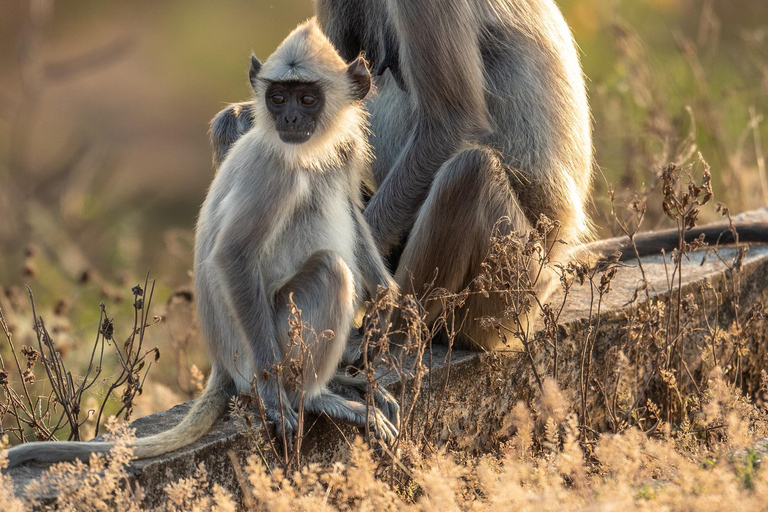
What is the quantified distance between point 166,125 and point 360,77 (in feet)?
38.0

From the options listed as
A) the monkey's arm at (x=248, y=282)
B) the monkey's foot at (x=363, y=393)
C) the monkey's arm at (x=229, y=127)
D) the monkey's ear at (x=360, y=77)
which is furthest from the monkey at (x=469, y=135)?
the monkey's arm at (x=248, y=282)

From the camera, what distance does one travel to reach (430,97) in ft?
11.6

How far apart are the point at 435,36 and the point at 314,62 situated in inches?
27.0

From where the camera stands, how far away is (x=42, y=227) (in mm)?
6719

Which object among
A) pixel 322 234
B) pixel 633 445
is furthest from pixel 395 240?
pixel 633 445

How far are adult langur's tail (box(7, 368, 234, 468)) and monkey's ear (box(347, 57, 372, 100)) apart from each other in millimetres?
1066

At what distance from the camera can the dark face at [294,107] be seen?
2.99 meters

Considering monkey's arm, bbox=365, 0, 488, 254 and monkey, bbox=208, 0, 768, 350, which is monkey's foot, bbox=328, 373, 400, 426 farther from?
monkey's arm, bbox=365, 0, 488, 254

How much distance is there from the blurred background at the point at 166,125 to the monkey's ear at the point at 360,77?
68 cm

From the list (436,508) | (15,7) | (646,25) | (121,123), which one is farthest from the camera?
(121,123)

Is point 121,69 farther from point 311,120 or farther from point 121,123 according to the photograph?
point 311,120

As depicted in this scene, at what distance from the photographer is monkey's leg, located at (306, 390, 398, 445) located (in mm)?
2910

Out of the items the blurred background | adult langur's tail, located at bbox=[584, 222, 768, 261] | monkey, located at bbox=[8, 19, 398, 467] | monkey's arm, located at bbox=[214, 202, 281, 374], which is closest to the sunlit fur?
monkey, located at bbox=[8, 19, 398, 467]

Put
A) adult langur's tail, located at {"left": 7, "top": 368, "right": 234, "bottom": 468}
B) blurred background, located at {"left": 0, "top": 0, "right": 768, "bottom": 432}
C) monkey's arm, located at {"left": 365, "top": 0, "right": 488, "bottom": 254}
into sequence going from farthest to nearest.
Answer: blurred background, located at {"left": 0, "top": 0, "right": 768, "bottom": 432} < monkey's arm, located at {"left": 365, "top": 0, "right": 488, "bottom": 254} < adult langur's tail, located at {"left": 7, "top": 368, "right": 234, "bottom": 468}
